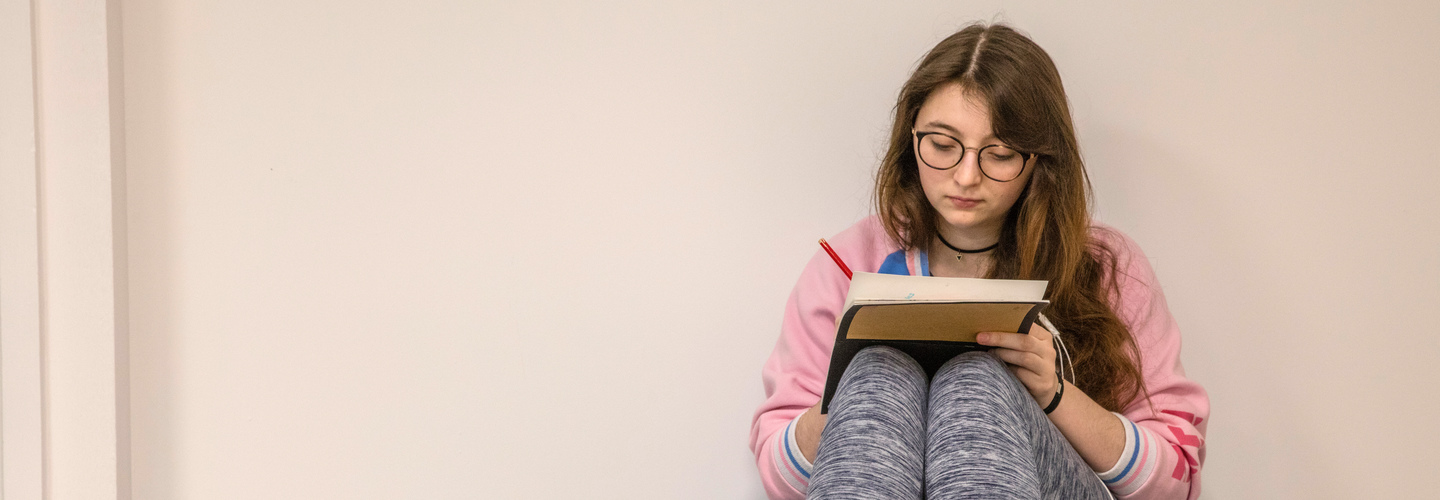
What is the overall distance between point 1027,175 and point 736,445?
1.75 feet

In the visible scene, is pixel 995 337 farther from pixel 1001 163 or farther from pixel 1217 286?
pixel 1217 286

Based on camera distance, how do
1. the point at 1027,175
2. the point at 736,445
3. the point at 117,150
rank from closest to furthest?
1. the point at 1027,175
2. the point at 117,150
3. the point at 736,445

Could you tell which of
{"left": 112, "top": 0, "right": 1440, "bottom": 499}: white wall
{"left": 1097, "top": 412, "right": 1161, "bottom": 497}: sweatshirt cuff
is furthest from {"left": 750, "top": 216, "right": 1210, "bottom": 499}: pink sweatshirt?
{"left": 112, "top": 0, "right": 1440, "bottom": 499}: white wall

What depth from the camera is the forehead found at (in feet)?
3.17

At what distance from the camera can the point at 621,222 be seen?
1215mm

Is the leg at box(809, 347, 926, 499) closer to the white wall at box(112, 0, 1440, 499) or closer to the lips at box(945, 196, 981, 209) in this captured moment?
the lips at box(945, 196, 981, 209)

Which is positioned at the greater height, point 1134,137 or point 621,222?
point 1134,137

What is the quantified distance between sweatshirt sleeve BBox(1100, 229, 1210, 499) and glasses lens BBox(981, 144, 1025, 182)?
0.70ft

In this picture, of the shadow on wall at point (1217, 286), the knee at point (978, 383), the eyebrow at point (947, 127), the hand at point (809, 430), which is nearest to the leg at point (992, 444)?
the knee at point (978, 383)

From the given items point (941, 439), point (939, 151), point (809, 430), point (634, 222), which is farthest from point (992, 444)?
point (634, 222)

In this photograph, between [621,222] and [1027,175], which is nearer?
[1027,175]

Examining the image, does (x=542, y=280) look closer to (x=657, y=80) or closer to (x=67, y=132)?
(x=657, y=80)

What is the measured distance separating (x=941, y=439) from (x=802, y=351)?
0.34 metres

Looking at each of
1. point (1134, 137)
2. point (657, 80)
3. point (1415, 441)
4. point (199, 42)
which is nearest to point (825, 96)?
point (657, 80)
